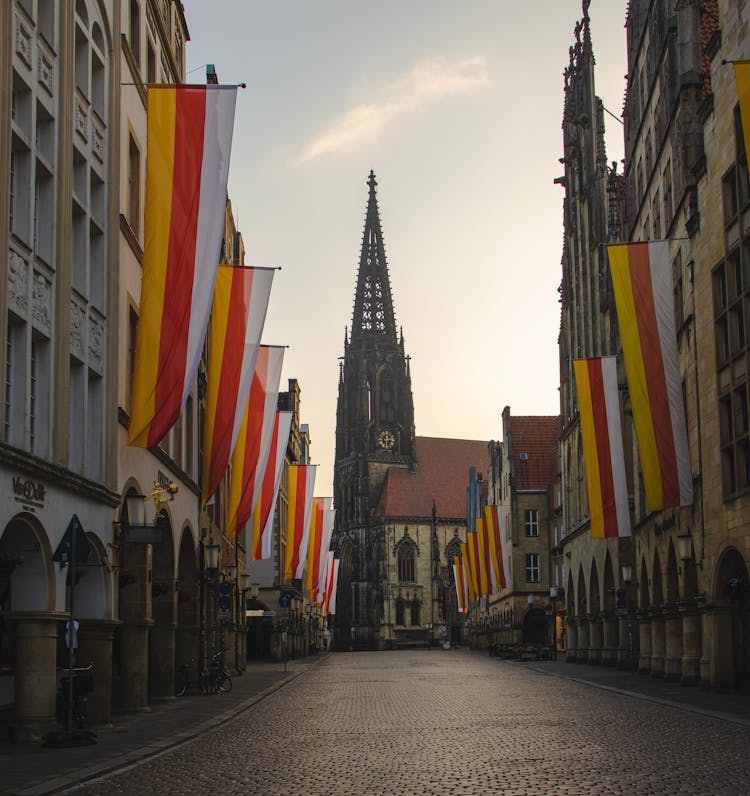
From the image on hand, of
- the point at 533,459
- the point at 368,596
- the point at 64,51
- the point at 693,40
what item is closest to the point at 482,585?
the point at 533,459

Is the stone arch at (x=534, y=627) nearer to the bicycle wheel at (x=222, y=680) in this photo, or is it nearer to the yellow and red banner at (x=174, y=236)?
the bicycle wheel at (x=222, y=680)

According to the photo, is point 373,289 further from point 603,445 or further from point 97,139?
point 97,139

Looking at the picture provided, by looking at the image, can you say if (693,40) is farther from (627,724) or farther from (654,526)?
(627,724)

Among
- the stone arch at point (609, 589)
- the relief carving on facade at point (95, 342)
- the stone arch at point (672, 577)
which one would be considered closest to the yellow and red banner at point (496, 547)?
the stone arch at point (609, 589)

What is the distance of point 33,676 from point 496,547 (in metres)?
46.8

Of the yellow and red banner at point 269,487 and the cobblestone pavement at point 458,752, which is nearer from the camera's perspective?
the cobblestone pavement at point 458,752

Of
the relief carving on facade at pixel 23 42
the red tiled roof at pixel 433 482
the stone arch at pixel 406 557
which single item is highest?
the red tiled roof at pixel 433 482

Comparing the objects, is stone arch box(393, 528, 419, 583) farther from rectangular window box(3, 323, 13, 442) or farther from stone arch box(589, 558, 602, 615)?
rectangular window box(3, 323, 13, 442)

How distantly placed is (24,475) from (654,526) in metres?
24.7

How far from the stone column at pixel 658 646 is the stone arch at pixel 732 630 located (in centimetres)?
786

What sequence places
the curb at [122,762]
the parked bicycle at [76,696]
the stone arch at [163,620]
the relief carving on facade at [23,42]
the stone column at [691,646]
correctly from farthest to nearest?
1. the stone column at [691,646]
2. the stone arch at [163,620]
3. the parked bicycle at [76,696]
4. the relief carving on facade at [23,42]
5. the curb at [122,762]

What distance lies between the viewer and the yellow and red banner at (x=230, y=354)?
2584cm

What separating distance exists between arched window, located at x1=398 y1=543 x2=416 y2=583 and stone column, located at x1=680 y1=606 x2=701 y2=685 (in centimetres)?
11169

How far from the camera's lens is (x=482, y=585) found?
68625mm
